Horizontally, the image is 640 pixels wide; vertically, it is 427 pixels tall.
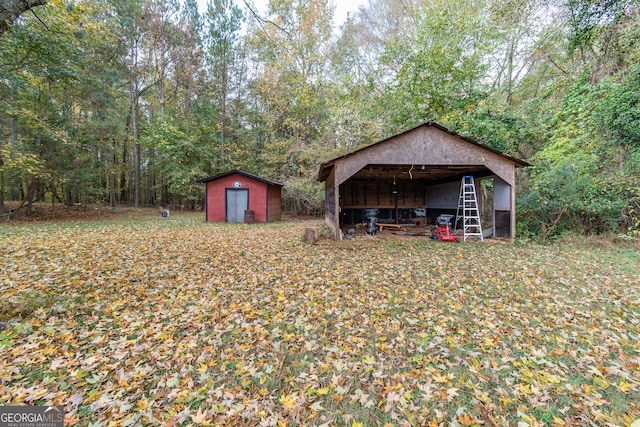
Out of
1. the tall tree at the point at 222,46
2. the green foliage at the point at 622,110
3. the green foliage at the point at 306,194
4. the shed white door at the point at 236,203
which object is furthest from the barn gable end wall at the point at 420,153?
the tall tree at the point at 222,46

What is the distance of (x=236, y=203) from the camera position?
14.6 metres

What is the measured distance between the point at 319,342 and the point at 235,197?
42.7ft

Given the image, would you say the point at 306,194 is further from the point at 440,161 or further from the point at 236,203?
the point at 440,161

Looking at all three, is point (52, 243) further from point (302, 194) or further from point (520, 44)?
point (520, 44)

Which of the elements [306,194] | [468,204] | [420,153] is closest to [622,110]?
[468,204]

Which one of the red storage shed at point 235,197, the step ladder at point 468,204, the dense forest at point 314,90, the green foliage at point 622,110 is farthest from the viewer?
the red storage shed at point 235,197

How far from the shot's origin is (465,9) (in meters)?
12.9

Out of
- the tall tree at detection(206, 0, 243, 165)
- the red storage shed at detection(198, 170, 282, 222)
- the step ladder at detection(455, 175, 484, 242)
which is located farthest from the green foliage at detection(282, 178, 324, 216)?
the step ladder at detection(455, 175, 484, 242)

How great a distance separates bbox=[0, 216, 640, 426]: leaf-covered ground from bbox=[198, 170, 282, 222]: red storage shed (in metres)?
9.14

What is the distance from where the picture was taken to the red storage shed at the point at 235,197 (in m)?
14.6

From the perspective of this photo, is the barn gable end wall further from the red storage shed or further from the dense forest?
the red storage shed

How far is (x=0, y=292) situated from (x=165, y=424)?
409 cm

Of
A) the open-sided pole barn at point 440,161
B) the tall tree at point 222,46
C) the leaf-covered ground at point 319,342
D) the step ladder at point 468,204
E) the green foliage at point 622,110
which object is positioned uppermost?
the tall tree at point 222,46

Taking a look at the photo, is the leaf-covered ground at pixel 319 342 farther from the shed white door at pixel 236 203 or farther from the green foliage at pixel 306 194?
the green foliage at pixel 306 194
